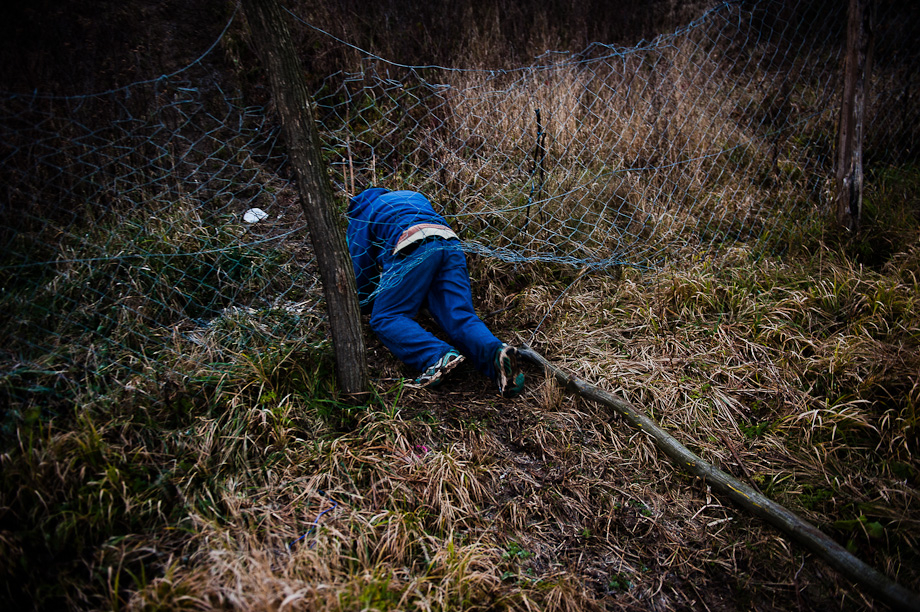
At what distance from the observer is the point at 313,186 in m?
2.08

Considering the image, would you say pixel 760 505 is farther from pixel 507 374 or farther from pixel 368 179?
pixel 368 179

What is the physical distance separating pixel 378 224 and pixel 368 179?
133 centimetres

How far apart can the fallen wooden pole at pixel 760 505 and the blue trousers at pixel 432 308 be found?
429 mm

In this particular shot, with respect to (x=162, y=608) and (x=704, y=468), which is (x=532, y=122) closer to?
(x=704, y=468)

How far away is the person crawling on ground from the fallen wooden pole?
0.37 metres

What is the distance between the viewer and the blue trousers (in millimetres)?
2619

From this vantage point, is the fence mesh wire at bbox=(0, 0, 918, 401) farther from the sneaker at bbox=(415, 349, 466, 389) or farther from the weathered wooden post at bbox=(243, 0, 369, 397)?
the sneaker at bbox=(415, 349, 466, 389)

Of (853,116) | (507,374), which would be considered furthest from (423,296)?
(853,116)

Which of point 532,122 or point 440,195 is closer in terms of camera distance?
point 440,195

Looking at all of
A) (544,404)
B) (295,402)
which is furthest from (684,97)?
(295,402)

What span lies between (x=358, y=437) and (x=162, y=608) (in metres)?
0.88

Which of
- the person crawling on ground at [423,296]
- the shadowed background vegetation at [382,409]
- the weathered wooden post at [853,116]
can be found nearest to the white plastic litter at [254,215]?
the shadowed background vegetation at [382,409]

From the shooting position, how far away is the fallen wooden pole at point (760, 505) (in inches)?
64.2

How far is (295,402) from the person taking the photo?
7.45 feet
